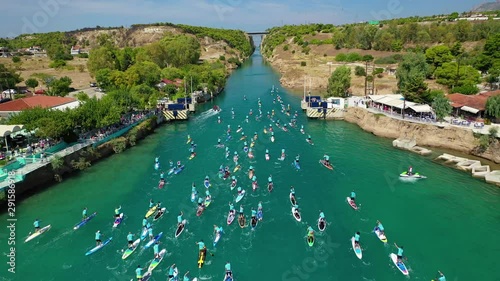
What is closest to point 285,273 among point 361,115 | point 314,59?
point 361,115

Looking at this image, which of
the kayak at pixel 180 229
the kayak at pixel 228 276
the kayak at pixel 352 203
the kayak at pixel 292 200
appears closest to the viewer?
the kayak at pixel 228 276

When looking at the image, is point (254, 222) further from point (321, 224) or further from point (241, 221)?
point (321, 224)

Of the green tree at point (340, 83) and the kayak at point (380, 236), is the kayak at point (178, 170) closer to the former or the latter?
the kayak at point (380, 236)

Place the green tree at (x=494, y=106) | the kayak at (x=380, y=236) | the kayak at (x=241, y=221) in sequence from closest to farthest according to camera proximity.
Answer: the kayak at (x=380, y=236) → the kayak at (x=241, y=221) → the green tree at (x=494, y=106)

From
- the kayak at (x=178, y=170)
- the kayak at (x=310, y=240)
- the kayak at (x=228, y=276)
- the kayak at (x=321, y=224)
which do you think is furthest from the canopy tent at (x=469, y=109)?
the kayak at (x=228, y=276)

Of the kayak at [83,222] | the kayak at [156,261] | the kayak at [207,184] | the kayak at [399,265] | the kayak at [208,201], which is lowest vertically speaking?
the kayak at [399,265]

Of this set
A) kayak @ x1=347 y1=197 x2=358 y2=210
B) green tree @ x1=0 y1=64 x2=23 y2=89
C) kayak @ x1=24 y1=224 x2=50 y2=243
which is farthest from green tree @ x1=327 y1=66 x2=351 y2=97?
green tree @ x1=0 y1=64 x2=23 y2=89

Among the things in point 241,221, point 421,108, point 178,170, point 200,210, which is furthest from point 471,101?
point 200,210

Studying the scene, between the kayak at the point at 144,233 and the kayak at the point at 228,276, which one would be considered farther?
the kayak at the point at 144,233
